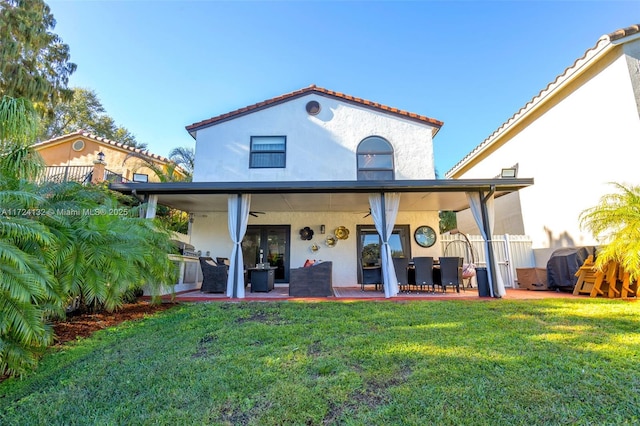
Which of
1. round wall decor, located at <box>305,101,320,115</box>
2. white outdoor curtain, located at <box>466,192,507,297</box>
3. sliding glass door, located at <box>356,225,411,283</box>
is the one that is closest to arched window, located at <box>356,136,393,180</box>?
sliding glass door, located at <box>356,225,411,283</box>

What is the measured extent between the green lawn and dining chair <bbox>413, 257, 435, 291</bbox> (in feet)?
10.6

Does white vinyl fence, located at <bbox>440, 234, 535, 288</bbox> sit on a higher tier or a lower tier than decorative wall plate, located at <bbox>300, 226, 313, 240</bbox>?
lower

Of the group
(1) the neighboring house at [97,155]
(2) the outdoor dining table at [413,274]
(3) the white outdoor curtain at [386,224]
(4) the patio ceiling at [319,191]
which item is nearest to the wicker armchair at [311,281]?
(3) the white outdoor curtain at [386,224]

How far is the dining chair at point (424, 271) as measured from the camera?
7.92m

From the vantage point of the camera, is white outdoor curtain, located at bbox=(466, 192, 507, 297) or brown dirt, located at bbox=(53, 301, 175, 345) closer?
brown dirt, located at bbox=(53, 301, 175, 345)

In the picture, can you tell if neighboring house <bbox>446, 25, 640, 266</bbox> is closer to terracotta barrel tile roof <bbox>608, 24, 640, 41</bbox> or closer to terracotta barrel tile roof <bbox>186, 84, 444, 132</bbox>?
terracotta barrel tile roof <bbox>608, 24, 640, 41</bbox>

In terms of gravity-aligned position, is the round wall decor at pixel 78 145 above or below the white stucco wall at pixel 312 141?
above

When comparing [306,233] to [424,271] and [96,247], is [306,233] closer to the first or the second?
[424,271]

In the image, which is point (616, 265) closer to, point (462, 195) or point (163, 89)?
point (462, 195)

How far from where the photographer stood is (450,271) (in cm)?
791

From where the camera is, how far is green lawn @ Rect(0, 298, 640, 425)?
7.27 feet

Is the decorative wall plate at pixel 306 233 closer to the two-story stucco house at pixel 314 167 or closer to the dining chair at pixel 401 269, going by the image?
the two-story stucco house at pixel 314 167

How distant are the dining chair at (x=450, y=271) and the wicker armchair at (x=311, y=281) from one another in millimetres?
3041

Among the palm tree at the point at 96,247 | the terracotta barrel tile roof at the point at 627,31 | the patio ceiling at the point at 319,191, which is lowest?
the palm tree at the point at 96,247
